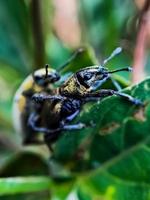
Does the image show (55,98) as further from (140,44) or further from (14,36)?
(14,36)

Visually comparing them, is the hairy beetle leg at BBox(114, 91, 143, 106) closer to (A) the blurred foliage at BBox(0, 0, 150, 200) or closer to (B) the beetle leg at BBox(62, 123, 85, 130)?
(A) the blurred foliage at BBox(0, 0, 150, 200)

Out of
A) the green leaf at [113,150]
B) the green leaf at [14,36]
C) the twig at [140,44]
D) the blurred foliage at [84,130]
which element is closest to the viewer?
the green leaf at [113,150]

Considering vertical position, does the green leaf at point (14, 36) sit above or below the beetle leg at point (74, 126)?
above

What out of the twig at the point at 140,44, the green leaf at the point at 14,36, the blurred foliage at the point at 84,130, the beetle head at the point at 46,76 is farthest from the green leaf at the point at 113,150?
the green leaf at the point at 14,36

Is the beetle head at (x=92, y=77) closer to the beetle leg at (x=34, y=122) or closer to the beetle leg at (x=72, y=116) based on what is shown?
the beetle leg at (x=72, y=116)

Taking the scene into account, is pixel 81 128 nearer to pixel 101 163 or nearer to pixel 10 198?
pixel 101 163

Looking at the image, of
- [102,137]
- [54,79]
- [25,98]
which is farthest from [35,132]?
[102,137]

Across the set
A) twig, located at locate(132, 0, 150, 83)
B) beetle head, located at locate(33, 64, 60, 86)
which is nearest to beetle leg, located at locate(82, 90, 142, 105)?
beetle head, located at locate(33, 64, 60, 86)

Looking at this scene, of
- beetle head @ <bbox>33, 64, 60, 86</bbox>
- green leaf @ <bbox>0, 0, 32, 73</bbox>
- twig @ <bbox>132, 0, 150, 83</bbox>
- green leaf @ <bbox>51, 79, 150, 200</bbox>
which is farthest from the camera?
green leaf @ <bbox>0, 0, 32, 73</bbox>
